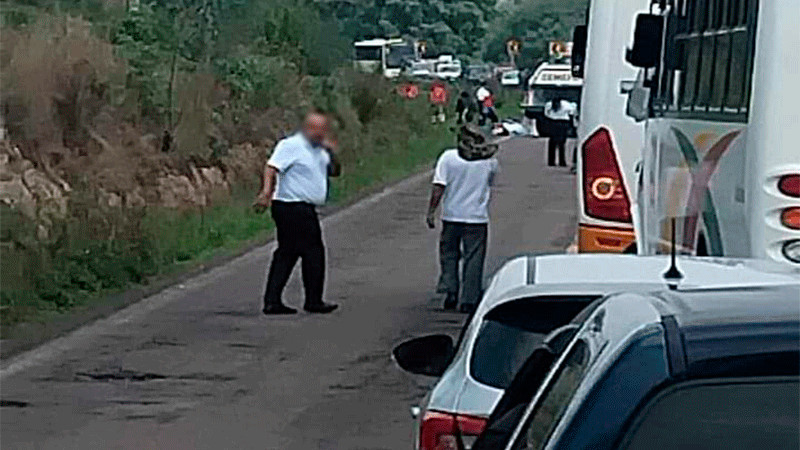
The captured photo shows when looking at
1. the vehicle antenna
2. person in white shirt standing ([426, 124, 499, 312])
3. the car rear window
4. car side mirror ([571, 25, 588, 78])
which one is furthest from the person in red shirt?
the vehicle antenna

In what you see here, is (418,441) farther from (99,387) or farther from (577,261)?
(99,387)

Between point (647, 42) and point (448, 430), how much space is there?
7745 mm

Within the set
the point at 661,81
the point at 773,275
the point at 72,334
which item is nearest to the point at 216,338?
the point at 72,334

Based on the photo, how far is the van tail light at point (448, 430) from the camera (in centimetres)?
654

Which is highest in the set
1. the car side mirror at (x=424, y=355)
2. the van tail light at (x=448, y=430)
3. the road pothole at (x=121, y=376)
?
the car side mirror at (x=424, y=355)

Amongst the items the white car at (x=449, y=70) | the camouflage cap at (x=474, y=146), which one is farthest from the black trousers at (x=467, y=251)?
the white car at (x=449, y=70)

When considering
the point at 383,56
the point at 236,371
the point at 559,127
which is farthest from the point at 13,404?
the point at 383,56

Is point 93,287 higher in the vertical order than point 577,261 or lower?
lower

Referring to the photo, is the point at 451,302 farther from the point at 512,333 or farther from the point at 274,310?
the point at 512,333

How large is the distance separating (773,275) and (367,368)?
9.20 m

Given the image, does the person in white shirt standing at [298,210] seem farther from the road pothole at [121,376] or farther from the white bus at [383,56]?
the white bus at [383,56]

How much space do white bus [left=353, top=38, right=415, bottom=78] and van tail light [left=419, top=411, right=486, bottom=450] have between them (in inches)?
1437

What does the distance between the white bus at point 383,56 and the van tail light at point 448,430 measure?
120 feet

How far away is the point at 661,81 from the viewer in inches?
551
